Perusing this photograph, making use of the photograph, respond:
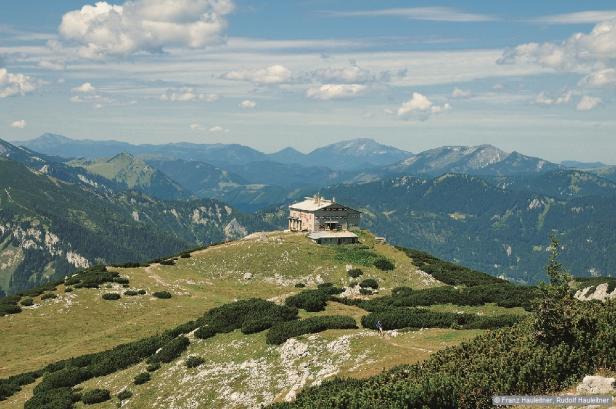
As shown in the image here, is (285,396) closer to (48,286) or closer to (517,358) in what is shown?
(517,358)

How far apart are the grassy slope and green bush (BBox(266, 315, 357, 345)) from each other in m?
0.83

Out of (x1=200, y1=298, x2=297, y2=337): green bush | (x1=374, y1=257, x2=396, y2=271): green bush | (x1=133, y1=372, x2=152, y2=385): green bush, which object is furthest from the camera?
(x1=374, y1=257, x2=396, y2=271): green bush

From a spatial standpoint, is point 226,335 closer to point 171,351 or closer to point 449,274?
point 171,351

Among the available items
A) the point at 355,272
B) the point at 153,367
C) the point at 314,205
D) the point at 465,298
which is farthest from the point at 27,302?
the point at 314,205

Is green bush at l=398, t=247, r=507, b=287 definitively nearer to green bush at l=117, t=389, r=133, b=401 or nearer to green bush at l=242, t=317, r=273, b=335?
green bush at l=242, t=317, r=273, b=335

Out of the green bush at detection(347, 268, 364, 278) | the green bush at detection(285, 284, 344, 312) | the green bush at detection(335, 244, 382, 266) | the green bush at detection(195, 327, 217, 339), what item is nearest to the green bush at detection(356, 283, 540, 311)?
the green bush at detection(285, 284, 344, 312)

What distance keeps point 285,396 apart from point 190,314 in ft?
124

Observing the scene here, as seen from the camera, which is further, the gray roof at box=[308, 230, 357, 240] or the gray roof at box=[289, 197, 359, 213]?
the gray roof at box=[289, 197, 359, 213]

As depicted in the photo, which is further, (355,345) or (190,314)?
(190,314)

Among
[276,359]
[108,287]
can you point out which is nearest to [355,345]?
[276,359]

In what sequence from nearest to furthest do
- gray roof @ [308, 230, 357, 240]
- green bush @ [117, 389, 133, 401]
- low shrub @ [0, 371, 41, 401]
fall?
green bush @ [117, 389, 133, 401] < low shrub @ [0, 371, 41, 401] < gray roof @ [308, 230, 357, 240]

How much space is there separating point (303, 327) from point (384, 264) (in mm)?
51704

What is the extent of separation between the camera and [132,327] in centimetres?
5894

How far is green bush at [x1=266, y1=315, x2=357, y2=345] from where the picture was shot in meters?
36.1
